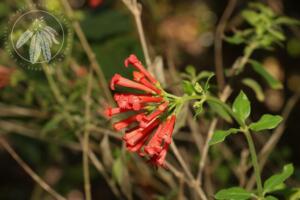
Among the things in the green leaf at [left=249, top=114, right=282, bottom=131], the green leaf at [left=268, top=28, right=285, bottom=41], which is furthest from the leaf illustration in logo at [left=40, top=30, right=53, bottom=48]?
the green leaf at [left=249, top=114, right=282, bottom=131]

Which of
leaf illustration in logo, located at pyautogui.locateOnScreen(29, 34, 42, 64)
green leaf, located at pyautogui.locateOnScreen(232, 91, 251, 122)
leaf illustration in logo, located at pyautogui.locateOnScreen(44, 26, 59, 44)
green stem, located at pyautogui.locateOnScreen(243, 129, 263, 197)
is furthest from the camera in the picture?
leaf illustration in logo, located at pyautogui.locateOnScreen(44, 26, 59, 44)

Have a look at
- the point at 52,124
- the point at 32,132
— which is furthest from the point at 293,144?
the point at 52,124

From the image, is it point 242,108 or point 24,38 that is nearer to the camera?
point 242,108

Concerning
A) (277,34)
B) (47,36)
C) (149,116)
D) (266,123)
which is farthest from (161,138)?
(47,36)

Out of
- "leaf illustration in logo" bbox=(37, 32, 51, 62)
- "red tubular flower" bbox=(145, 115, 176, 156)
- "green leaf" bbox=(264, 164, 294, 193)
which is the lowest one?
"green leaf" bbox=(264, 164, 294, 193)

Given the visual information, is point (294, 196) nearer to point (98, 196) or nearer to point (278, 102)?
point (278, 102)

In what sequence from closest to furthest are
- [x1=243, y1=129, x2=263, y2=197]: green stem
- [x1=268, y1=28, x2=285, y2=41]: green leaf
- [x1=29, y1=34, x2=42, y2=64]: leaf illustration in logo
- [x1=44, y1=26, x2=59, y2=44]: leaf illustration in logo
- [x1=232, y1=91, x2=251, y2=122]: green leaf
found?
[x1=243, y1=129, x2=263, y2=197]: green stem → [x1=232, y1=91, x2=251, y2=122]: green leaf → [x1=268, y1=28, x2=285, y2=41]: green leaf → [x1=29, y1=34, x2=42, y2=64]: leaf illustration in logo → [x1=44, y1=26, x2=59, y2=44]: leaf illustration in logo

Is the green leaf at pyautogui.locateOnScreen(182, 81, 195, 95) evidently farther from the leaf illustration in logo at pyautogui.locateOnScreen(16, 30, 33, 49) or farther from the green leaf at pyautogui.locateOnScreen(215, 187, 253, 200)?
the leaf illustration in logo at pyautogui.locateOnScreen(16, 30, 33, 49)

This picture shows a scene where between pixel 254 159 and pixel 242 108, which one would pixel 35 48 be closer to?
pixel 242 108
